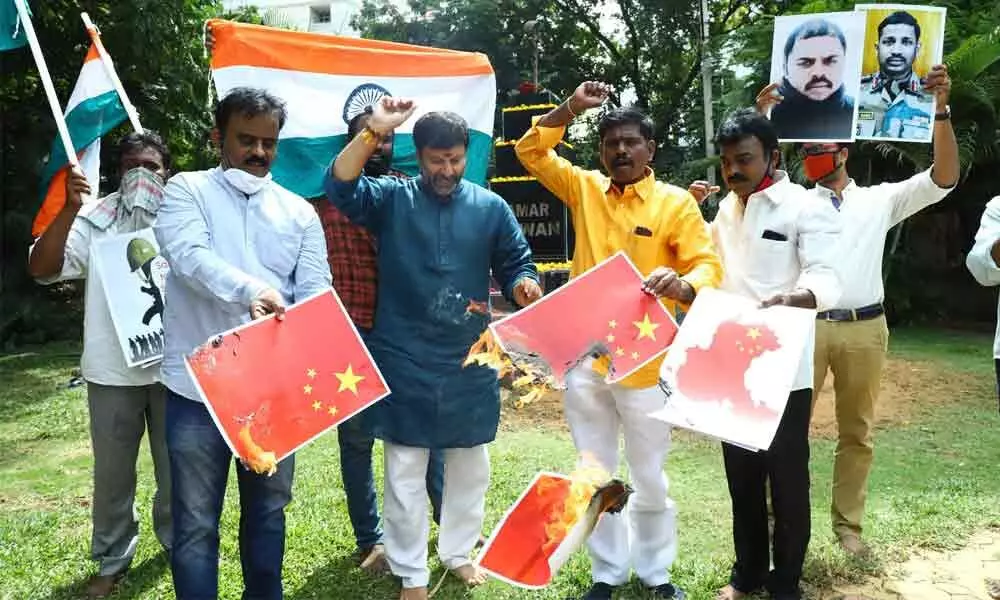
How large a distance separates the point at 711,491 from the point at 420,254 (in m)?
2.62

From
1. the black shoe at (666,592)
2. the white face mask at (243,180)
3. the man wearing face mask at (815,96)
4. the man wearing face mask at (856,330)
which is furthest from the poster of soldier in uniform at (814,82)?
the white face mask at (243,180)

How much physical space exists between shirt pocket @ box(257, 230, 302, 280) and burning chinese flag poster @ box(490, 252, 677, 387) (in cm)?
78

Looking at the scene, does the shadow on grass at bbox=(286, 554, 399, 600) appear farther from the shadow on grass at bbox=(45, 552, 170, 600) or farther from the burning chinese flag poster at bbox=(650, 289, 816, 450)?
the burning chinese flag poster at bbox=(650, 289, 816, 450)

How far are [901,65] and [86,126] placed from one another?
398 cm

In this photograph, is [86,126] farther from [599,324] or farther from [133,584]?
[599,324]

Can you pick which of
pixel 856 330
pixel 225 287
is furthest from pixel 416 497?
pixel 856 330

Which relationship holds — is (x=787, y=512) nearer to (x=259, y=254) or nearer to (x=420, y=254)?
(x=420, y=254)

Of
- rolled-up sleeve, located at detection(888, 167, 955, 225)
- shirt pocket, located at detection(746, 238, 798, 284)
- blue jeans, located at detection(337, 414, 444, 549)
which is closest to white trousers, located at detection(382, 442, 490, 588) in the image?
blue jeans, located at detection(337, 414, 444, 549)

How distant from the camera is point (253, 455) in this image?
2229 mm

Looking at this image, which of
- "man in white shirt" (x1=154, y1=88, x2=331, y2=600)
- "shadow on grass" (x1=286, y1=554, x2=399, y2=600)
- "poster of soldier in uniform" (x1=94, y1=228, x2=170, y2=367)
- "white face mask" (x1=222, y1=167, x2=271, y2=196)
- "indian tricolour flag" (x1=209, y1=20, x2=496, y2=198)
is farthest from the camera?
"indian tricolour flag" (x1=209, y1=20, x2=496, y2=198)

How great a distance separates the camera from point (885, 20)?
350cm

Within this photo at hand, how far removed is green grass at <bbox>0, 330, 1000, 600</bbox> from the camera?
10.7 feet

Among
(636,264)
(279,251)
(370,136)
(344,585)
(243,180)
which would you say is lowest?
(344,585)

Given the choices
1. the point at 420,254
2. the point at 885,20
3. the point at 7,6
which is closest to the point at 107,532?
the point at 420,254
